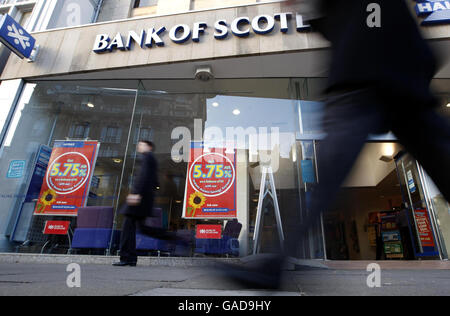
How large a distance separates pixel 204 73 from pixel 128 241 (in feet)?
15.1

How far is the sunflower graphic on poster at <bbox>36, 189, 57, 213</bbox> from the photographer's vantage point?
5.91 meters

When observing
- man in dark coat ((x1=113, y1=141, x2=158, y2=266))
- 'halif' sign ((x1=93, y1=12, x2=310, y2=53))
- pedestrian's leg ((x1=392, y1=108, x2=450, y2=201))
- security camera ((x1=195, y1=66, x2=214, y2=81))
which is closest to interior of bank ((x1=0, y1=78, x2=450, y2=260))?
security camera ((x1=195, y1=66, x2=214, y2=81))

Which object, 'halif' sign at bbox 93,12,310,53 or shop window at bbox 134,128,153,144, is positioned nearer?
'halif' sign at bbox 93,12,310,53

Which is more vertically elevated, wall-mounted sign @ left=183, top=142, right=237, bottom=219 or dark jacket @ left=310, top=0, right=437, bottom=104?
wall-mounted sign @ left=183, top=142, right=237, bottom=219

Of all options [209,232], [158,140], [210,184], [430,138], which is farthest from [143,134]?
[430,138]

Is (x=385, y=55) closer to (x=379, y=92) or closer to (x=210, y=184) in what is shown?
(x=379, y=92)

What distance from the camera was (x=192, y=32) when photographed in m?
6.67

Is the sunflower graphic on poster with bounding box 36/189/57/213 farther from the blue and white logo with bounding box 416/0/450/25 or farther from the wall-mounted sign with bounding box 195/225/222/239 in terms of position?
the blue and white logo with bounding box 416/0/450/25

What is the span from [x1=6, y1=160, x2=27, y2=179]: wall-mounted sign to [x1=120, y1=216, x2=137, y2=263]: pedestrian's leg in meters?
4.49

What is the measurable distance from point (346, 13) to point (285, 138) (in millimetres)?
5442

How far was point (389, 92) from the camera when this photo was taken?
3.53 feet

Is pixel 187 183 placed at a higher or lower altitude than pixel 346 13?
higher

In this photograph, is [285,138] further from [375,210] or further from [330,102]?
[375,210]
